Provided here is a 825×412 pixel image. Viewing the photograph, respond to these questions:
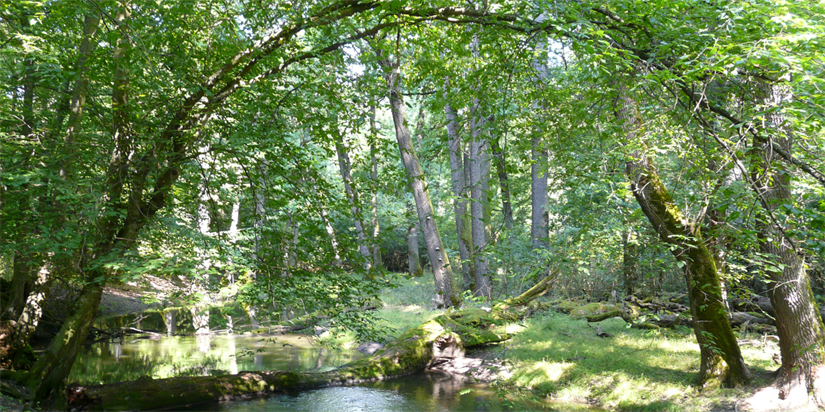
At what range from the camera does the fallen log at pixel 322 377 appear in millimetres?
6906

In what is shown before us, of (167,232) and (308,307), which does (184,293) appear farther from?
(308,307)

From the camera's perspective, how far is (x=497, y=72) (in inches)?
206

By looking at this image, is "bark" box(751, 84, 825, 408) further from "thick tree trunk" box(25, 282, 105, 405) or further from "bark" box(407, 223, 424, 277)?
"bark" box(407, 223, 424, 277)

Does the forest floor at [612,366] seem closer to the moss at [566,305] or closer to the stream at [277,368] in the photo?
the stream at [277,368]

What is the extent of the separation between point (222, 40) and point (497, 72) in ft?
9.89

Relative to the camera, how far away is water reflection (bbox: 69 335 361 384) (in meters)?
9.35

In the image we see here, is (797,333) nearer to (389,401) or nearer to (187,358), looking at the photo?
(389,401)

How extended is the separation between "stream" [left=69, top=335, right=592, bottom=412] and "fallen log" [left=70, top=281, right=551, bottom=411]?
9.0 inches

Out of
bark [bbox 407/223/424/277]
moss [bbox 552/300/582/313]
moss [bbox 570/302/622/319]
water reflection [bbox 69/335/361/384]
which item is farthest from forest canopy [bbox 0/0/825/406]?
bark [bbox 407/223/424/277]

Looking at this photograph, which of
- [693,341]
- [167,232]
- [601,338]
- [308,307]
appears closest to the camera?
[308,307]

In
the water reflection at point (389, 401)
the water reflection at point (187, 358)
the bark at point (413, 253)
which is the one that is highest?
the bark at point (413, 253)

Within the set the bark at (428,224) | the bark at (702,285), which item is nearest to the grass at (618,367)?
the bark at (702,285)

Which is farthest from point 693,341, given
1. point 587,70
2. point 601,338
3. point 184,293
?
point 184,293

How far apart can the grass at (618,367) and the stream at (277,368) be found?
0.60 meters
